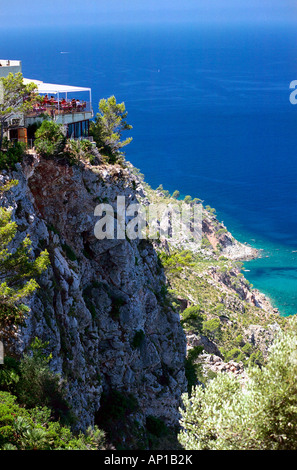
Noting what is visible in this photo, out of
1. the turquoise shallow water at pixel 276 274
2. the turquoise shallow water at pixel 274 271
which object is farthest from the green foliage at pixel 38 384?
the turquoise shallow water at pixel 276 274

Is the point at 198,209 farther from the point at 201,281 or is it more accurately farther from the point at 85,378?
the point at 85,378

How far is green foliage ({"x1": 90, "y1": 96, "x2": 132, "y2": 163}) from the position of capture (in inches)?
1526

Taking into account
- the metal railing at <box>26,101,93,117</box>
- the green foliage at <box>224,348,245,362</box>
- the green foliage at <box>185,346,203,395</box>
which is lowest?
the green foliage at <box>224,348,245,362</box>

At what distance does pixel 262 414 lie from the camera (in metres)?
17.9

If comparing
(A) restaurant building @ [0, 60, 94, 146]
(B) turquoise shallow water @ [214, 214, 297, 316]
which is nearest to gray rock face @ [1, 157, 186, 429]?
(A) restaurant building @ [0, 60, 94, 146]

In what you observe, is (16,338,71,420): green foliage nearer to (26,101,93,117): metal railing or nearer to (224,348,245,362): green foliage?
(26,101,93,117): metal railing

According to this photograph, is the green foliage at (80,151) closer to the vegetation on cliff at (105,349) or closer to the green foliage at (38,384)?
the vegetation on cliff at (105,349)

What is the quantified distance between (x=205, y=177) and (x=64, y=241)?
14423cm

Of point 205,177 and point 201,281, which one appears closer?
point 201,281

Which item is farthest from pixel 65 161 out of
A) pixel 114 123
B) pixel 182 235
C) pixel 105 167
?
pixel 182 235

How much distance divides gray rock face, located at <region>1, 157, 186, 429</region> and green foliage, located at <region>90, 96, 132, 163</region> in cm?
253

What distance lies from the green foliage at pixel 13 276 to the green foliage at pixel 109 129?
16.3 meters
